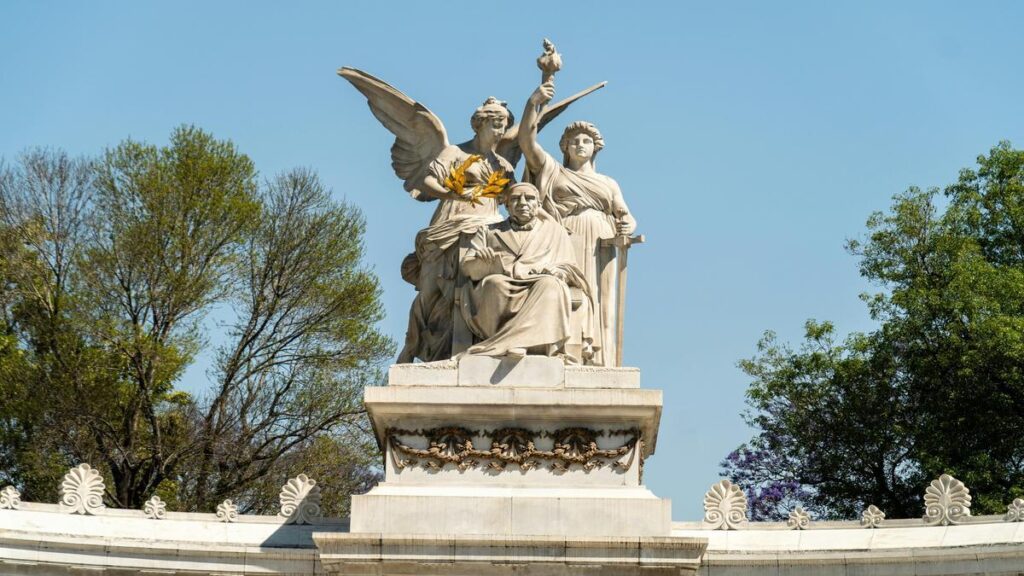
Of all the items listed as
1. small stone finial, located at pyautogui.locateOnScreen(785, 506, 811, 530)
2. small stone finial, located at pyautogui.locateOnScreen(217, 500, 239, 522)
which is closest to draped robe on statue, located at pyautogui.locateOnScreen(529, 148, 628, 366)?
small stone finial, located at pyautogui.locateOnScreen(785, 506, 811, 530)

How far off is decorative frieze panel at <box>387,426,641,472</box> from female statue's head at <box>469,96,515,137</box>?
16.7 feet

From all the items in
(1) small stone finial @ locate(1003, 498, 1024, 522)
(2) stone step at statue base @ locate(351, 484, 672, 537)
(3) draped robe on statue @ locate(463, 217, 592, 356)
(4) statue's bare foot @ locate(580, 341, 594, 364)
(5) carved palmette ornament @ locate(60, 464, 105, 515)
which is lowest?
(2) stone step at statue base @ locate(351, 484, 672, 537)

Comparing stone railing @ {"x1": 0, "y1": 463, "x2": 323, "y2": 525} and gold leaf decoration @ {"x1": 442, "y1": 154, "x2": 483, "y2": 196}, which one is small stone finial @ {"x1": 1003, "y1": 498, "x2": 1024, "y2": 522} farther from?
stone railing @ {"x1": 0, "y1": 463, "x2": 323, "y2": 525}

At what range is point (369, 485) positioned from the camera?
40.0 meters

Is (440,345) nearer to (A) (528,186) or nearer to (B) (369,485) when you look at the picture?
(A) (528,186)

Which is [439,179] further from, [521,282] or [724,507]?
[724,507]

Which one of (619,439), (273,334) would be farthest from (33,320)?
(619,439)

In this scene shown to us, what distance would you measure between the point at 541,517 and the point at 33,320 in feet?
64.6

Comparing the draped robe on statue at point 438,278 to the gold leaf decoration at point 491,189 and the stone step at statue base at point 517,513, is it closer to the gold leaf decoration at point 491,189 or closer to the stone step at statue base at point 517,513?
the gold leaf decoration at point 491,189

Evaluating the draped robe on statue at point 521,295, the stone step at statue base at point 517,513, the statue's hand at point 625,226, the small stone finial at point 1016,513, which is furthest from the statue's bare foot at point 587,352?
the small stone finial at point 1016,513

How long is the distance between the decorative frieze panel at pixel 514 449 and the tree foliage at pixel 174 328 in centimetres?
1504

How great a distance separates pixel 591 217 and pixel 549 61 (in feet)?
7.44

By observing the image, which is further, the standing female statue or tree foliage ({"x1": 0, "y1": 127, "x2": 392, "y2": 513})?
tree foliage ({"x1": 0, "y1": 127, "x2": 392, "y2": 513})

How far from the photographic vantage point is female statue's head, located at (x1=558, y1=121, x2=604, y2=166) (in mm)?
26219
